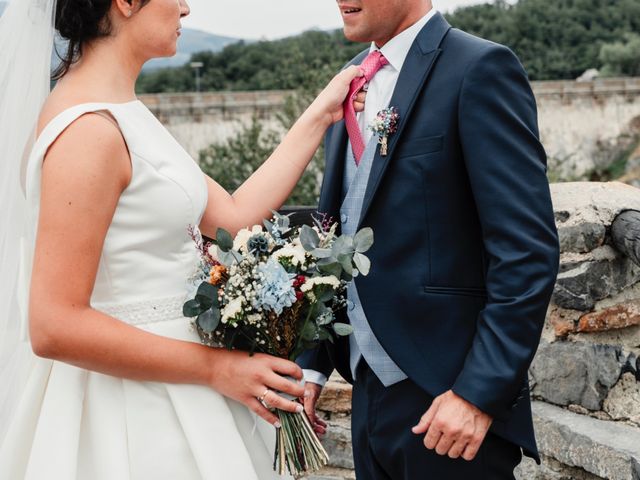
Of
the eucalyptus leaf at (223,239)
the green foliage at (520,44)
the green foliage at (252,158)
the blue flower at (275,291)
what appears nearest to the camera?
the blue flower at (275,291)

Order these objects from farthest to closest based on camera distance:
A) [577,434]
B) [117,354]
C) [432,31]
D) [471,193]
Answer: [577,434] < [432,31] < [471,193] < [117,354]

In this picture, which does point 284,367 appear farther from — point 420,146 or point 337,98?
point 337,98

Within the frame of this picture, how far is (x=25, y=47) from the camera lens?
2.33m

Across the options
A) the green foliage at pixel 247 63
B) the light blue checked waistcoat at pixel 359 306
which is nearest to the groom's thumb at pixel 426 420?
the light blue checked waistcoat at pixel 359 306

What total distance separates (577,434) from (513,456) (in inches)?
25.8

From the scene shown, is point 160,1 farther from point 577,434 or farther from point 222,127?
point 222,127

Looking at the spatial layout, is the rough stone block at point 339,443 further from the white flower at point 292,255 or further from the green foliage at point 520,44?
the green foliage at point 520,44

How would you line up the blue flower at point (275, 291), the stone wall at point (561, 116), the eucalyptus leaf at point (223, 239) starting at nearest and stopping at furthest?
the blue flower at point (275, 291) < the eucalyptus leaf at point (223, 239) < the stone wall at point (561, 116)

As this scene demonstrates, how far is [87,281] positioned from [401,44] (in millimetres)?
1090

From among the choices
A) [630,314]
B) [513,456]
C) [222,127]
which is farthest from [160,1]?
[222,127]

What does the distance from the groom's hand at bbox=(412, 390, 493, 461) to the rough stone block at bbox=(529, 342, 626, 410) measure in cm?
99

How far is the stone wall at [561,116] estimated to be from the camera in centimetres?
3008

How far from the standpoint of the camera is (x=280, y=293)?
6.59 ft

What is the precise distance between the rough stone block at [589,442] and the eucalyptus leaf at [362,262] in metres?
1.20
